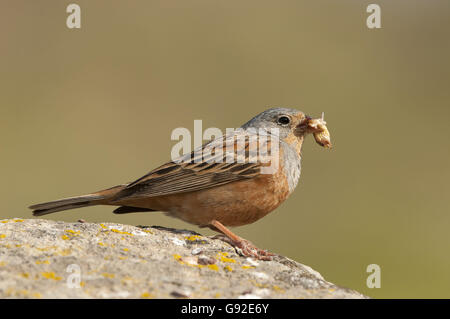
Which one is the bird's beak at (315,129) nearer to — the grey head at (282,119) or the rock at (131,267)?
the grey head at (282,119)

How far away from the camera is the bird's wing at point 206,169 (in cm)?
700

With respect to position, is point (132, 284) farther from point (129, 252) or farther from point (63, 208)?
point (63, 208)

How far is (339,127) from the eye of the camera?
21.9 m

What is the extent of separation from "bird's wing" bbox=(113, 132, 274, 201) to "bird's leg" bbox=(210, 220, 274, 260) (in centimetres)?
51

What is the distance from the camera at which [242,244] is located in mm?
6410

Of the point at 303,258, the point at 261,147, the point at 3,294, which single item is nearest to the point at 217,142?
the point at 261,147

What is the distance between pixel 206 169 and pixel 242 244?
122 centimetres

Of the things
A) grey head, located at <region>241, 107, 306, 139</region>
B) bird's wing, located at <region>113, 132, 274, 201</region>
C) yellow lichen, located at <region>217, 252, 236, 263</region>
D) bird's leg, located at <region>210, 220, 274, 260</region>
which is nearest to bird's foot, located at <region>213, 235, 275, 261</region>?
bird's leg, located at <region>210, 220, 274, 260</region>

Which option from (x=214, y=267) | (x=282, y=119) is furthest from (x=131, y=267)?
(x=282, y=119)

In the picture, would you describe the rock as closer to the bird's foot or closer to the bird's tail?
the bird's foot

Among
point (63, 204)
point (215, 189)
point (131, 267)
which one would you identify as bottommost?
point (131, 267)

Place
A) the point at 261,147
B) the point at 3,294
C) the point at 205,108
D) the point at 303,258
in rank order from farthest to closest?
1. the point at 205,108
2. the point at 303,258
3. the point at 261,147
4. the point at 3,294

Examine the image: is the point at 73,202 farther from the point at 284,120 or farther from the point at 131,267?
the point at 284,120
